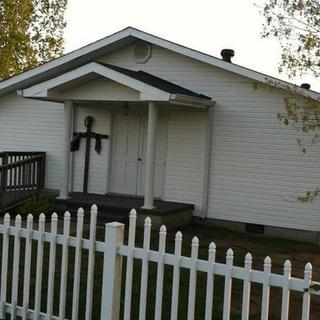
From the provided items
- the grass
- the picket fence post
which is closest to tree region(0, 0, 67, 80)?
the grass

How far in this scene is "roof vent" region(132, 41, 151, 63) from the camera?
13.6m

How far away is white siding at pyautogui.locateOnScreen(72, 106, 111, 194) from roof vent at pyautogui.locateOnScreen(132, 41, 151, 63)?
1585 millimetres

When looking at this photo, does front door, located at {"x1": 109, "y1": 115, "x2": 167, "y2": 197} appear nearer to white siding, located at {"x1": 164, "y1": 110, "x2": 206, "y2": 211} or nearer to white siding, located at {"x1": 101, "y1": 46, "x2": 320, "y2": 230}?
white siding, located at {"x1": 164, "y1": 110, "x2": 206, "y2": 211}

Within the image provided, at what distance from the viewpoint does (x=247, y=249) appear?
10297mm

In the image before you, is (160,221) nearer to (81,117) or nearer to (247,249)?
(247,249)

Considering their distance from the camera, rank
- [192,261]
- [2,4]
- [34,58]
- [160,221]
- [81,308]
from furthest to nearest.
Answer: [34,58]
[2,4]
[160,221]
[81,308]
[192,261]

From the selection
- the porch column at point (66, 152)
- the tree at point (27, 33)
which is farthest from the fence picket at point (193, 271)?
the tree at point (27, 33)

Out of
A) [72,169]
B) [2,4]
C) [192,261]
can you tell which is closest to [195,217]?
[72,169]

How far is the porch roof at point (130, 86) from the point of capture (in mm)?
11422

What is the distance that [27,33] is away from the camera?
2995 centimetres

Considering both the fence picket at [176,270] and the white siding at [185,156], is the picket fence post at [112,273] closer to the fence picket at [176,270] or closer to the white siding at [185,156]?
the fence picket at [176,270]

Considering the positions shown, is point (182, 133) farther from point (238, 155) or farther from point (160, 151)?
point (238, 155)

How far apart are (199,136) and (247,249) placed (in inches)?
139

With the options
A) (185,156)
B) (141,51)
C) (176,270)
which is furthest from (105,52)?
(176,270)
